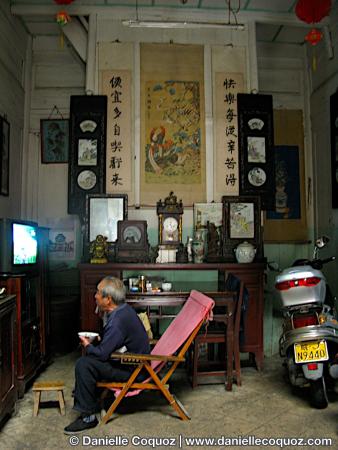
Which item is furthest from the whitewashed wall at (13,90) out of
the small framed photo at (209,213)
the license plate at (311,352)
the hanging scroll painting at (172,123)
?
the license plate at (311,352)

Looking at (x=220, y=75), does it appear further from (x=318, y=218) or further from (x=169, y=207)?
(x=318, y=218)

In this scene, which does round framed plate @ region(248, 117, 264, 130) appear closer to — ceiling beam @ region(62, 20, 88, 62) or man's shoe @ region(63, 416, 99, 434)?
ceiling beam @ region(62, 20, 88, 62)

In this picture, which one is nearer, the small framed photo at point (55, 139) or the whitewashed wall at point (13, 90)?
the whitewashed wall at point (13, 90)

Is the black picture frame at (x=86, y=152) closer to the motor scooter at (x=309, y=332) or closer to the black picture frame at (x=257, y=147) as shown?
the black picture frame at (x=257, y=147)

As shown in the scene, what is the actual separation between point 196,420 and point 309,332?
1104 millimetres

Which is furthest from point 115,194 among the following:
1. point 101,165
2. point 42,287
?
point 42,287

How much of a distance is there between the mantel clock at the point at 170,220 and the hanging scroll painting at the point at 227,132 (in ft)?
1.89

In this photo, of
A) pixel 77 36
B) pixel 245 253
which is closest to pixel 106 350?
pixel 245 253

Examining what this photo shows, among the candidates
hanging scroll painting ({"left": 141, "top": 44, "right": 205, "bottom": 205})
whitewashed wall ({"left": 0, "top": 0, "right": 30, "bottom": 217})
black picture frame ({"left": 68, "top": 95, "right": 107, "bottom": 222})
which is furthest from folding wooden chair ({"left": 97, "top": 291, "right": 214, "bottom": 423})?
whitewashed wall ({"left": 0, "top": 0, "right": 30, "bottom": 217})

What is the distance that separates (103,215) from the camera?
15.7 ft

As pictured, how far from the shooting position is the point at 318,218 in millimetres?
5297

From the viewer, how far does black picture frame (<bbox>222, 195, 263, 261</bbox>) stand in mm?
4840

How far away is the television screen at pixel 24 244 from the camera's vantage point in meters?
3.60

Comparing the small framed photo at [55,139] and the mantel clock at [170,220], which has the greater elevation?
the small framed photo at [55,139]
